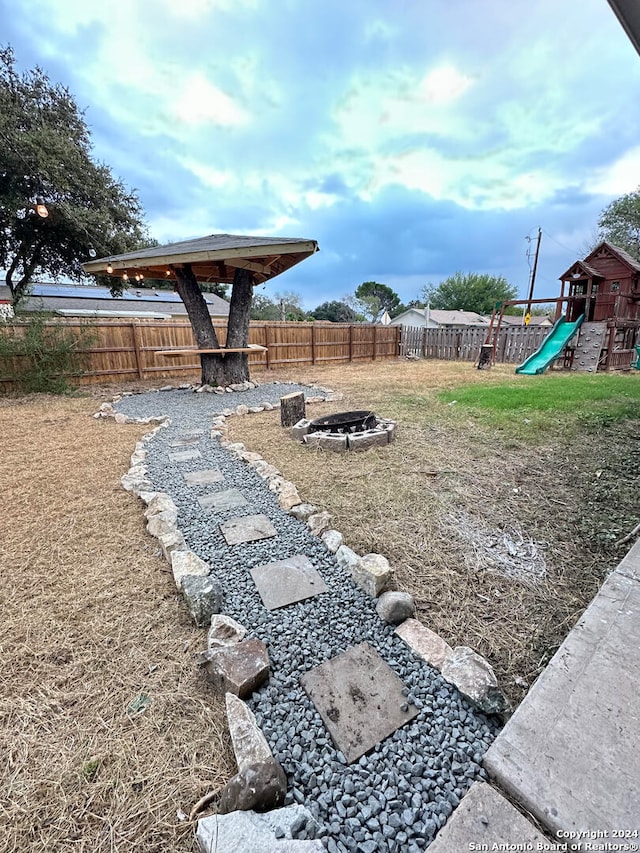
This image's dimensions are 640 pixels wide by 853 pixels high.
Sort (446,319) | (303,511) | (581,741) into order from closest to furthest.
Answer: (581,741) → (303,511) → (446,319)

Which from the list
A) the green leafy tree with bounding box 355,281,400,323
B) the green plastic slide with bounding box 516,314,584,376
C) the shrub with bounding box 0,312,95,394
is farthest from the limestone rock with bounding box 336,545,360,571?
the green leafy tree with bounding box 355,281,400,323

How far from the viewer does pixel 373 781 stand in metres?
1.00

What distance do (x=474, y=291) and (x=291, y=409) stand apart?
39.5m

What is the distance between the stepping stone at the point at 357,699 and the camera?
43.9 inches

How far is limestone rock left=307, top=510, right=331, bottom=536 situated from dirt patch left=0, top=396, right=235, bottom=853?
0.88 metres

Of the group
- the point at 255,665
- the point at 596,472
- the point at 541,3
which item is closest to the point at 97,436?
the point at 255,665

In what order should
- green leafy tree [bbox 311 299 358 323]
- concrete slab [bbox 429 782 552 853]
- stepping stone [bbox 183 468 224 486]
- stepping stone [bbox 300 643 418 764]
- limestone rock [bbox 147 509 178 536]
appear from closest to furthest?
concrete slab [bbox 429 782 552 853], stepping stone [bbox 300 643 418 764], limestone rock [bbox 147 509 178 536], stepping stone [bbox 183 468 224 486], green leafy tree [bbox 311 299 358 323]

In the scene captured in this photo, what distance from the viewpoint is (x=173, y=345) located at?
9.22 meters

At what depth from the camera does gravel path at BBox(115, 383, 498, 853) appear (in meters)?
0.92

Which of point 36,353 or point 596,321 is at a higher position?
point 596,321

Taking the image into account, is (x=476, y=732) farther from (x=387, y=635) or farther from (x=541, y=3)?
(x=541, y=3)

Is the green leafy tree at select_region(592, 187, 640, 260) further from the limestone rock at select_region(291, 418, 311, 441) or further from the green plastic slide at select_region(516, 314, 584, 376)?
the limestone rock at select_region(291, 418, 311, 441)

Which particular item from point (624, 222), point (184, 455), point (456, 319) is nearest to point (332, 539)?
point (184, 455)

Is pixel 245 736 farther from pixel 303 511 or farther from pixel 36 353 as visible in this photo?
pixel 36 353
